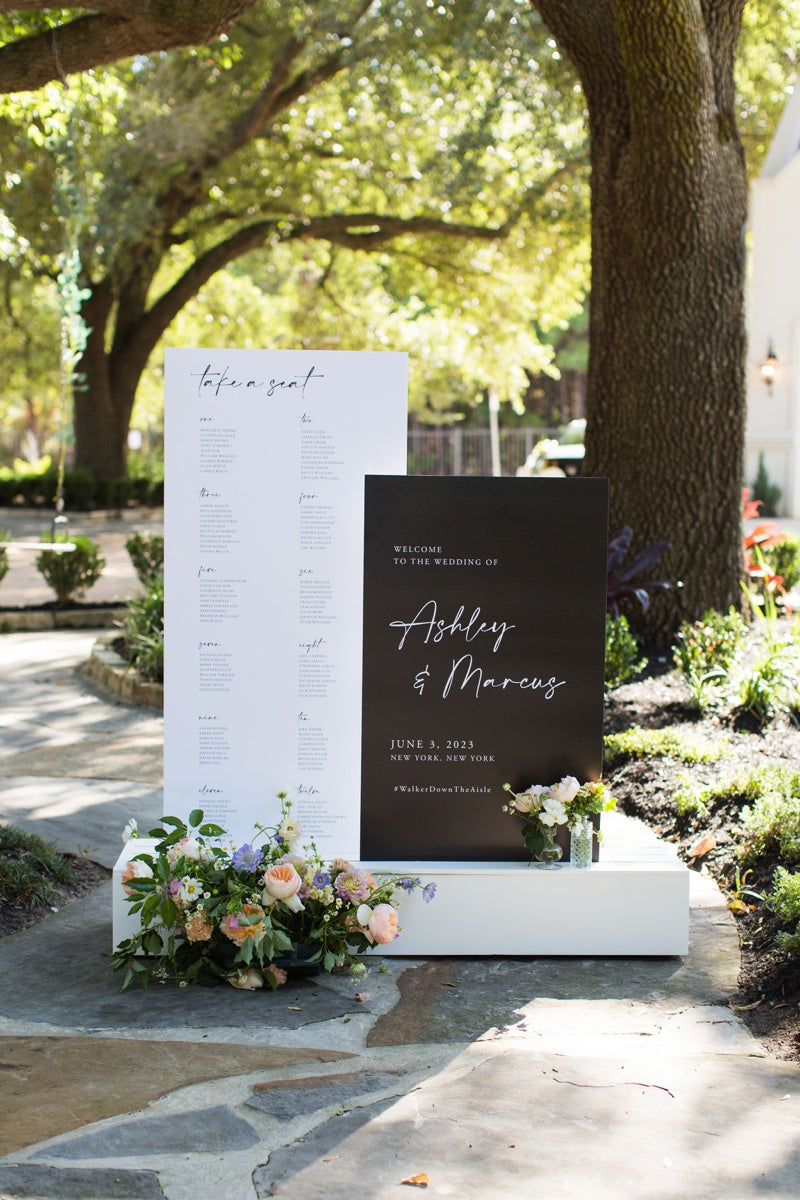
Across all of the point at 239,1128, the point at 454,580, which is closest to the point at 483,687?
the point at 454,580

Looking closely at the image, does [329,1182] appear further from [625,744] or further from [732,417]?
[732,417]

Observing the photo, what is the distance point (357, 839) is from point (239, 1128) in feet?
4.22

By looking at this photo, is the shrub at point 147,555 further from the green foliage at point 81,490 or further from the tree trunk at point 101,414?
the tree trunk at point 101,414

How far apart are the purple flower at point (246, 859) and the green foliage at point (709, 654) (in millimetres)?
3470

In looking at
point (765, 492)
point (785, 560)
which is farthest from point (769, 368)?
point (785, 560)

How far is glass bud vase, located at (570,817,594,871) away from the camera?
3.97 m

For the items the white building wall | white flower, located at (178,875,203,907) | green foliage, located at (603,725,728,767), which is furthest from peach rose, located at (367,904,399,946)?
the white building wall

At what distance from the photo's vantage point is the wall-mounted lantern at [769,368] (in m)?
22.5

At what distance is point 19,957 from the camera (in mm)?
3951

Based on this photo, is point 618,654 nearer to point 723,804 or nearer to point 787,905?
point 723,804

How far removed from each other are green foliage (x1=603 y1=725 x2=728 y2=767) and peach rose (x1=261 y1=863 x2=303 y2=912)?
2.63 metres

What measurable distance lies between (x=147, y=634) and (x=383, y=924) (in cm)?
551

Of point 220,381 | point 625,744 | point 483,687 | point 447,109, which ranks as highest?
point 447,109

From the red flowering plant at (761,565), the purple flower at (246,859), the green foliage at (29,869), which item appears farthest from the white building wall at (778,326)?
the purple flower at (246,859)
